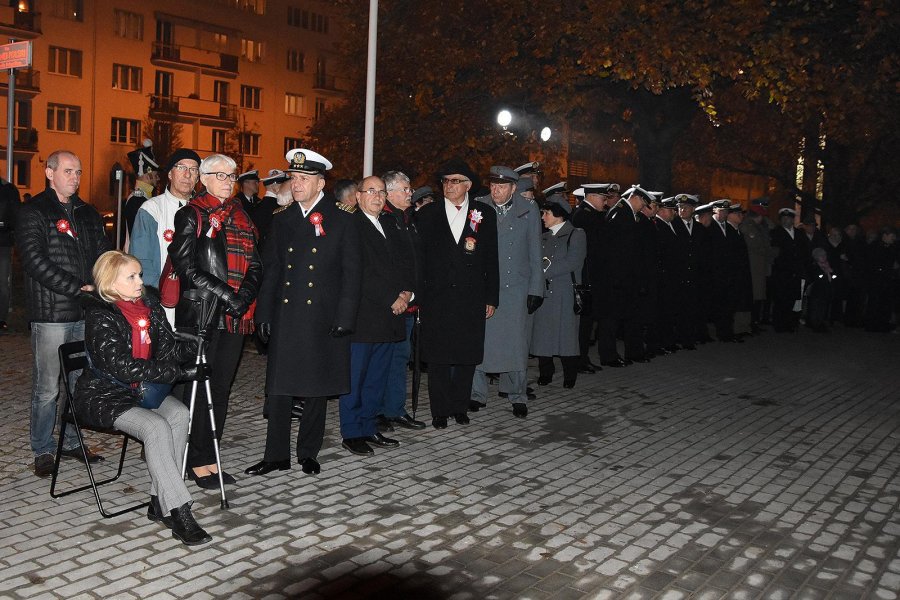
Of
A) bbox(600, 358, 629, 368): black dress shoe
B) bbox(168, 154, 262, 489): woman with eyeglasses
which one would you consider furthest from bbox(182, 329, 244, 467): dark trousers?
bbox(600, 358, 629, 368): black dress shoe

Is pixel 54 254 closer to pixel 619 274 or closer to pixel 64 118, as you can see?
pixel 619 274

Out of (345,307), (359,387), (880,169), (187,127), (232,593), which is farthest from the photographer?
(187,127)

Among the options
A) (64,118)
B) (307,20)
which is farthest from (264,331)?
(307,20)

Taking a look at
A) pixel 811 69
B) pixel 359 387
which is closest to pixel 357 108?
pixel 811 69

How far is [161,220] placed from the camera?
6.90 m

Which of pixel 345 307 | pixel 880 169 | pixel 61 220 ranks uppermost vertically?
pixel 880 169

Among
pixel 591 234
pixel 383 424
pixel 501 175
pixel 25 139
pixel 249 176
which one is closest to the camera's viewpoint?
pixel 383 424

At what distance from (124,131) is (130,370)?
175 feet

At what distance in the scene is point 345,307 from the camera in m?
6.95

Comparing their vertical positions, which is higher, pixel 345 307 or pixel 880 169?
pixel 880 169

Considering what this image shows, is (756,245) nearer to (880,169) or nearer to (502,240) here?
(502,240)

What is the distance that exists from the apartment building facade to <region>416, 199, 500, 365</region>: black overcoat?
37771 mm

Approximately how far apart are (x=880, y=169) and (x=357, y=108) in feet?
59.0

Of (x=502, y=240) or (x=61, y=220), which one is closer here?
(x=61, y=220)
